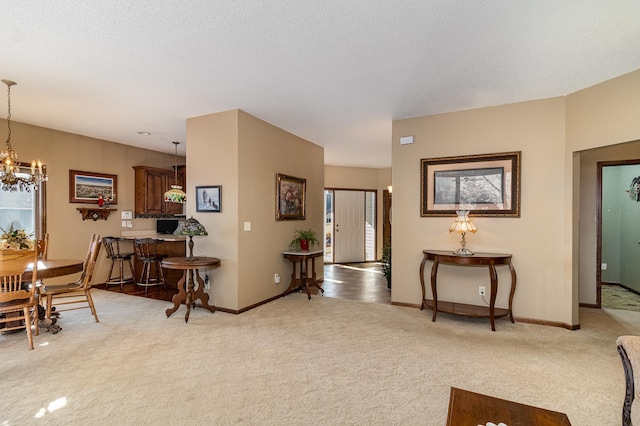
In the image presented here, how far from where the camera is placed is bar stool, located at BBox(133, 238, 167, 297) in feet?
18.3

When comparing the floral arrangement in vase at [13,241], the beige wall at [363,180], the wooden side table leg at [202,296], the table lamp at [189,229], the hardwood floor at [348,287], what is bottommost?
the hardwood floor at [348,287]

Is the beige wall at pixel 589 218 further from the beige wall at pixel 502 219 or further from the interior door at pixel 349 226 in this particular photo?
the interior door at pixel 349 226

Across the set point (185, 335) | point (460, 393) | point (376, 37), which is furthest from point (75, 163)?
point (460, 393)

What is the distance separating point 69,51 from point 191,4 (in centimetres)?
140

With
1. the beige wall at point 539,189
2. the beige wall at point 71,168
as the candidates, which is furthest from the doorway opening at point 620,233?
the beige wall at point 71,168

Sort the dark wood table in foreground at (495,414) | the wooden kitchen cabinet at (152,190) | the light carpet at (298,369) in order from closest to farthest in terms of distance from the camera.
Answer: the dark wood table in foreground at (495,414) → the light carpet at (298,369) → the wooden kitchen cabinet at (152,190)

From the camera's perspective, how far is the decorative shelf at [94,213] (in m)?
5.64

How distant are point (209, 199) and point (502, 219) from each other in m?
3.82

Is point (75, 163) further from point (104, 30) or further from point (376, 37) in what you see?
point (376, 37)

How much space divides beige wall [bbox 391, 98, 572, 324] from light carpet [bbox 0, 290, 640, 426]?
431 millimetres

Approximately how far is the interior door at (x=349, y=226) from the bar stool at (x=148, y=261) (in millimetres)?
4390

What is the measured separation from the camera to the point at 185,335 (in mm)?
3459

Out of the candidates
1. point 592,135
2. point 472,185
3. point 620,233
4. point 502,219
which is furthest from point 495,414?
point 620,233

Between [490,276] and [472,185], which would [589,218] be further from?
[490,276]
